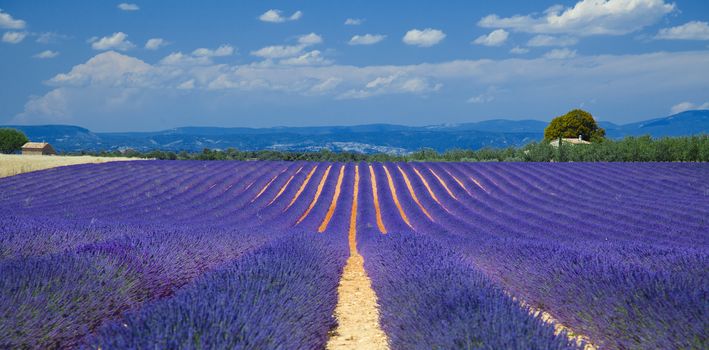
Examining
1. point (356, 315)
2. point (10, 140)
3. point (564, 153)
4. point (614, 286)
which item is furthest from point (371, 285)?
point (10, 140)

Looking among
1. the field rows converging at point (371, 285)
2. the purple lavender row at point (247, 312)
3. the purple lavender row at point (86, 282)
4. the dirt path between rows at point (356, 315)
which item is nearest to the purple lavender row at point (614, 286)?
the field rows converging at point (371, 285)

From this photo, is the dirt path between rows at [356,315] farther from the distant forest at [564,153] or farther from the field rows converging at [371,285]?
the distant forest at [564,153]

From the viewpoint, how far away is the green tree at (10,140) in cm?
6138

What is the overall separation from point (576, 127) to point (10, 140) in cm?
5853

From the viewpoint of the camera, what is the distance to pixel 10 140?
63.0 metres

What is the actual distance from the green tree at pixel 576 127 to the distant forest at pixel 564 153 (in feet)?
42.5

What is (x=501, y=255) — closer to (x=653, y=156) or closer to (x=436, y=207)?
(x=436, y=207)

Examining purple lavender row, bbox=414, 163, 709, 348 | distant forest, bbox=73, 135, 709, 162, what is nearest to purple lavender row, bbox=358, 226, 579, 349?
purple lavender row, bbox=414, 163, 709, 348

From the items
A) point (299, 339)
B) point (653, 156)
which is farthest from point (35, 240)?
point (653, 156)

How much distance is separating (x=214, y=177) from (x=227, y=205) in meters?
5.54

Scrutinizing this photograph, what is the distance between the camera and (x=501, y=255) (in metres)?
6.98

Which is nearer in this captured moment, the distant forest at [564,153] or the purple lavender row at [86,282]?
the purple lavender row at [86,282]

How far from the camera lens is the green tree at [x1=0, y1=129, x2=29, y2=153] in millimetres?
61375

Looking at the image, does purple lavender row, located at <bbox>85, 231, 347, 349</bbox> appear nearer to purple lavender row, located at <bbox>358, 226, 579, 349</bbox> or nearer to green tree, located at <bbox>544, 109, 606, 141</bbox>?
purple lavender row, located at <bbox>358, 226, 579, 349</bbox>
